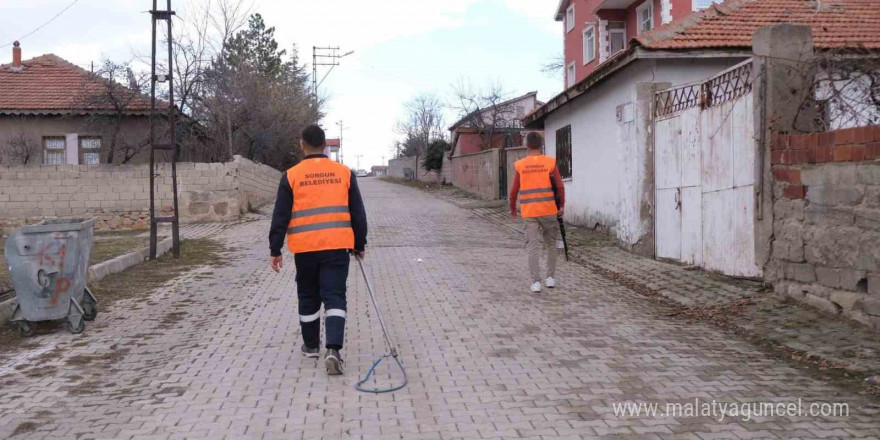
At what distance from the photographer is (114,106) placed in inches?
838

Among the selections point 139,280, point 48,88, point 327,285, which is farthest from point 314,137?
point 48,88

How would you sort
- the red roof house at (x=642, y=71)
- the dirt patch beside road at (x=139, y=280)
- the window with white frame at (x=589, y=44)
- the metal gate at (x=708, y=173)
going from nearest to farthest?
the dirt patch beside road at (x=139, y=280)
the metal gate at (x=708, y=173)
the red roof house at (x=642, y=71)
the window with white frame at (x=589, y=44)

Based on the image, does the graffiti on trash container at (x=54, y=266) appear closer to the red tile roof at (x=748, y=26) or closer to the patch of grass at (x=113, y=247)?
the patch of grass at (x=113, y=247)

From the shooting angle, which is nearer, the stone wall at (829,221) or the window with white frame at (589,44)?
the stone wall at (829,221)

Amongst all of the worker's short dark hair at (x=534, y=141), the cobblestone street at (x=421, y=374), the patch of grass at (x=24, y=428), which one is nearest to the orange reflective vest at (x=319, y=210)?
the cobblestone street at (x=421, y=374)

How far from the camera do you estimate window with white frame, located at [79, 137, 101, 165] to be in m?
22.9

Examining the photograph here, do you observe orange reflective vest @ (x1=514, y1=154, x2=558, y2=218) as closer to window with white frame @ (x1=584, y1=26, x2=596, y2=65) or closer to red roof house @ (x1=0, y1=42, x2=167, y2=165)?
red roof house @ (x1=0, y1=42, x2=167, y2=165)

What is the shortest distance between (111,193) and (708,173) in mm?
14744

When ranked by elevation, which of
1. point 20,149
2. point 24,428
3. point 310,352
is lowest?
point 24,428

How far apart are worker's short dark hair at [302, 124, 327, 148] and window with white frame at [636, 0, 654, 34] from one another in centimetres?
2256

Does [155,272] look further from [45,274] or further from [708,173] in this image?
[708,173]

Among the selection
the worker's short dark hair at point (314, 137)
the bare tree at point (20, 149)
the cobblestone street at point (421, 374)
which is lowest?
the cobblestone street at point (421, 374)

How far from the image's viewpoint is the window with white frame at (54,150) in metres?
22.9

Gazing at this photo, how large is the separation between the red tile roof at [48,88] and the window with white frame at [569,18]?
18519 mm
